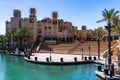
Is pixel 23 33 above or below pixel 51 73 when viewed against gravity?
above

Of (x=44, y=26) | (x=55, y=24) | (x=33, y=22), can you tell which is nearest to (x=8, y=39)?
(x=33, y=22)

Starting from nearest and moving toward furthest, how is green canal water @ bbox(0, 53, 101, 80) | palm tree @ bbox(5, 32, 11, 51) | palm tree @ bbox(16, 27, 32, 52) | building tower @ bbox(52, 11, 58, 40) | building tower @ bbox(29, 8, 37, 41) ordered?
1. green canal water @ bbox(0, 53, 101, 80)
2. palm tree @ bbox(16, 27, 32, 52)
3. palm tree @ bbox(5, 32, 11, 51)
4. building tower @ bbox(29, 8, 37, 41)
5. building tower @ bbox(52, 11, 58, 40)

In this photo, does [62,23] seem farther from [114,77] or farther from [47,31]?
[114,77]

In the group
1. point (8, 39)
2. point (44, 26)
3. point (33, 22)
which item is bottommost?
point (8, 39)

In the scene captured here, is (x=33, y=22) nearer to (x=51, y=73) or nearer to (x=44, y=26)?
(x=44, y=26)

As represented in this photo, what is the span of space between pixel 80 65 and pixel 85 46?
34342mm

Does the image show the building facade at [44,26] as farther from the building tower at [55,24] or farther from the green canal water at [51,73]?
the green canal water at [51,73]

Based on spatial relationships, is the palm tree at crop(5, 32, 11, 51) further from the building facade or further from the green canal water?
the green canal water

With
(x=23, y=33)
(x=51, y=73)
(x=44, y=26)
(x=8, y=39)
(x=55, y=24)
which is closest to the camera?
(x=51, y=73)

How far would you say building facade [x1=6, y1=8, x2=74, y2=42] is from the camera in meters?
111

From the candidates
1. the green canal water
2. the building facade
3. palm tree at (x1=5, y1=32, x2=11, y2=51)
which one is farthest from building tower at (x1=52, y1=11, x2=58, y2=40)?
the green canal water

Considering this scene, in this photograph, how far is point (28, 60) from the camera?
61.0 meters

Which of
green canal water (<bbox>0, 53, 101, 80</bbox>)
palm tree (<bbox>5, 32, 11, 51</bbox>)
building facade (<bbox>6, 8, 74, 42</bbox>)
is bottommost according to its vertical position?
green canal water (<bbox>0, 53, 101, 80</bbox>)

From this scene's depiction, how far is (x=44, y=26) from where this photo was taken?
113 m
